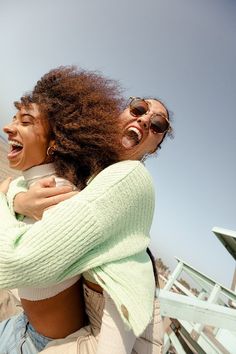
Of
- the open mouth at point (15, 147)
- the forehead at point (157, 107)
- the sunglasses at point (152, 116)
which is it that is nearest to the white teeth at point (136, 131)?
the sunglasses at point (152, 116)

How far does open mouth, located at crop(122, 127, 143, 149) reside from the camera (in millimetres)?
1748

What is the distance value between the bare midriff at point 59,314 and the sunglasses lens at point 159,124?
1.15 m

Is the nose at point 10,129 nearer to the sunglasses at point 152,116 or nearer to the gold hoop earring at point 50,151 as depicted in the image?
the gold hoop earring at point 50,151

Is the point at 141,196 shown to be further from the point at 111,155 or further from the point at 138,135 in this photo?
the point at 138,135

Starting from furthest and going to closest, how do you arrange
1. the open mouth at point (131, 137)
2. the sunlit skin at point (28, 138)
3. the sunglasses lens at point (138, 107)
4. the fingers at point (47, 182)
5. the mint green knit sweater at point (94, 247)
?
the sunglasses lens at point (138, 107), the open mouth at point (131, 137), the sunlit skin at point (28, 138), the fingers at point (47, 182), the mint green knit sweater at point (94, 247)

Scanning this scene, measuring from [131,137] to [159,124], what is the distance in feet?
0.94

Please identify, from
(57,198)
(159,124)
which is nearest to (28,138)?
(57,198)

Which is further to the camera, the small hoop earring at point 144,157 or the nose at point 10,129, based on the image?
the small hoop earring at point 144,157

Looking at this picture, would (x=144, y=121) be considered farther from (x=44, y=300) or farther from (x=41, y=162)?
(x=44, y=300)

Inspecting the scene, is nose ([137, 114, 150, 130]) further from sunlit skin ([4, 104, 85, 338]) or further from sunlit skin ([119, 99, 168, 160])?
sunlit skin ([4, 104, 85, 338])

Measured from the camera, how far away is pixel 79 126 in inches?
56.0

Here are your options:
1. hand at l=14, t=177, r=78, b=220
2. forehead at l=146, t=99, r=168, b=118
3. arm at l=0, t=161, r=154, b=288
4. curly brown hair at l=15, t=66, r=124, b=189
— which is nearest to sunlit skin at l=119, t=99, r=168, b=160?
forehead at l=146, t=99, r=168, b=118

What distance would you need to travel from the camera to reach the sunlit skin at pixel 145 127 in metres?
1.88

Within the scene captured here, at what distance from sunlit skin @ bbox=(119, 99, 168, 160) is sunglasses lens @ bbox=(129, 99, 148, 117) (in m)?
0.03
